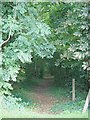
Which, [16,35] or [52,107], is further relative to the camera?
[52,107]

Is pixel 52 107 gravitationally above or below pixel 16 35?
below

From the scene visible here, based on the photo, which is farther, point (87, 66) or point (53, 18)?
point (53, 18)

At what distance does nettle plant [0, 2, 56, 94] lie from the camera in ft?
20.0

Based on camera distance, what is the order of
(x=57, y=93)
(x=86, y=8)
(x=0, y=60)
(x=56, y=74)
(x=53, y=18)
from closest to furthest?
1. (x=86, y=8)
2. (x=0, y=60)
3. (x=53, y=18)
4. (x=57, y=93)
5. (x=56, y=74)

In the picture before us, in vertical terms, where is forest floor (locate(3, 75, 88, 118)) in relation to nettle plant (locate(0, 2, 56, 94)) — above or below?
below

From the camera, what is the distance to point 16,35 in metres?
6.44

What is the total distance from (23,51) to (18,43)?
191 mm

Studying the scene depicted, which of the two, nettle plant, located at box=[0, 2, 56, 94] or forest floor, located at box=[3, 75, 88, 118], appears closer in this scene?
nettle plant, located at box=[0, 2, 56, 94]

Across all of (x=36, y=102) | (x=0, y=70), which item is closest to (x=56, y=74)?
(x=36, y=102)

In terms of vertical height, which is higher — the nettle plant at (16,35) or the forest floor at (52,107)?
the nettle plant at (16,35)

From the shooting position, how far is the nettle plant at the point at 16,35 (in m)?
6.10

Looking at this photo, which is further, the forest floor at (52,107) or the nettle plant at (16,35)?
the forest floor at (52,107)

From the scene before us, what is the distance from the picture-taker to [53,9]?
25.7ft

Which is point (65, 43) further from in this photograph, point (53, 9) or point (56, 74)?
point (56, 74)
